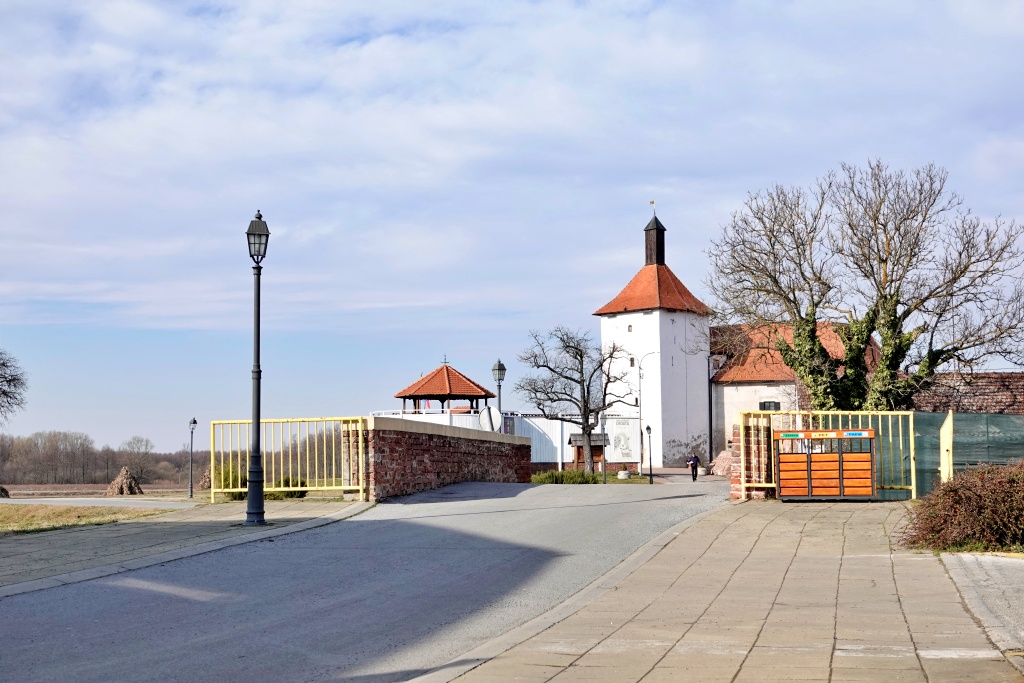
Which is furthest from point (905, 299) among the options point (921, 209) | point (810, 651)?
point (810, 651)

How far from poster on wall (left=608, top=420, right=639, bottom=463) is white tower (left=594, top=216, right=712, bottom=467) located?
6.61 feet

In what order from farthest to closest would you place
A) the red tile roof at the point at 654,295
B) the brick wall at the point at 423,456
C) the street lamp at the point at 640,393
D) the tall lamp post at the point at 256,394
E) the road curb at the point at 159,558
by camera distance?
the red tile roof at the point at 654,295, the street lamp at the point at 640,393, the brick wall at the point at 423,456, the tall lamp post at the point at 256,394, the road curb at the point at 159,558

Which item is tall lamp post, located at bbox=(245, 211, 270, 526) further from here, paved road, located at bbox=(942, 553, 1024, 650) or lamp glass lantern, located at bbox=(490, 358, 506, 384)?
lamp glass lantern, located at bbox=(490, 358, 506, 384)

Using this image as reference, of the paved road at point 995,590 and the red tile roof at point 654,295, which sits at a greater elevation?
the red tile roof at point 654,295

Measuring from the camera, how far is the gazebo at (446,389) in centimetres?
6594

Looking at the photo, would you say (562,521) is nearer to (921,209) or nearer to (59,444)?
(921,209)

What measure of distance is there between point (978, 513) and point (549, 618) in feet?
20.5

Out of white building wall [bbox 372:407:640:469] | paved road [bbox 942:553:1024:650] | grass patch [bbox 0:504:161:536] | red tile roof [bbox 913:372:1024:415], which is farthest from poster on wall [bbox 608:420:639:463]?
paved road [bbox 942:553:1024:650]

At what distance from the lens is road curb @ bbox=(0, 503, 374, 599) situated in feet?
32.6

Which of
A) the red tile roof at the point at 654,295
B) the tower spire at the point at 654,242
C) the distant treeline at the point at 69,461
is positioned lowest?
the distant treeline at the point at 69,461

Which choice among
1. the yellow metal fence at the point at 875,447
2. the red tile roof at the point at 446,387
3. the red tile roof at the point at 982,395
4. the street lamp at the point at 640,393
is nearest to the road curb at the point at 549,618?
the yellow metal fence at the point at 875,447

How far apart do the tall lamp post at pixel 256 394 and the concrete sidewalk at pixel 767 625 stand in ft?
19.5

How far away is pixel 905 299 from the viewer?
44844mm

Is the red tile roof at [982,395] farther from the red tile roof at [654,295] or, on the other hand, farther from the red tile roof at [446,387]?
the red tile roof at [654,295]
